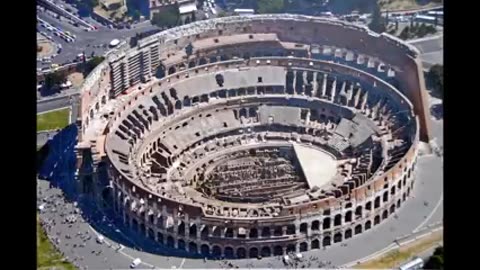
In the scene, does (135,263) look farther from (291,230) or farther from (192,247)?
(291,230)

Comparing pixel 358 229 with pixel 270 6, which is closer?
pixel 358 229

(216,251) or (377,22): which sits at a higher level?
(377,22)

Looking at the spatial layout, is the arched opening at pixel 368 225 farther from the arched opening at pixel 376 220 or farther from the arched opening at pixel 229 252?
the arched opening at pixel 229 252

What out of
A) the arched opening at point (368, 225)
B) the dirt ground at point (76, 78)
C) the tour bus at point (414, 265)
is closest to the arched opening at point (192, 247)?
the arched opening at point (368, 225)

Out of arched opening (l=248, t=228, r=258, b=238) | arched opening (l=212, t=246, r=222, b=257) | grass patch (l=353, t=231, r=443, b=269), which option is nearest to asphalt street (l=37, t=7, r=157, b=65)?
arched opening (l=212, t=246, r=222, b=257)

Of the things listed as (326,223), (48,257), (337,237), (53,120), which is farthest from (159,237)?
(53,120)

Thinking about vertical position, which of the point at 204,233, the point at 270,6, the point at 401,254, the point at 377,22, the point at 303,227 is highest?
the point at 270,6
